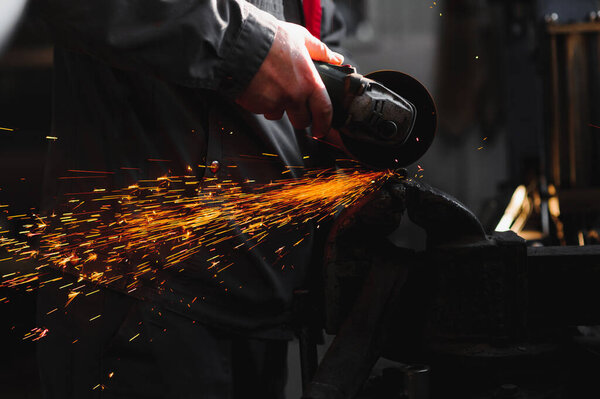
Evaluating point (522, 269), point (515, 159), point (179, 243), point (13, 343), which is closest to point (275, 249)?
point (179, 243)

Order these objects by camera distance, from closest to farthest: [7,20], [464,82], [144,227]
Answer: [144,227], [7,20], [464,82]

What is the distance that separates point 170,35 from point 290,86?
25 centimetres

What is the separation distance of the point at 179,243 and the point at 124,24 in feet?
1.60

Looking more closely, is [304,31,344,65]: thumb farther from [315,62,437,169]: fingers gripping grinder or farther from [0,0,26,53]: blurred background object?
[0,0,26,53]: blurred background object

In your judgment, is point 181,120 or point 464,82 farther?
point 464,82

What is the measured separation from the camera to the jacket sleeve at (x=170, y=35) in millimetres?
995

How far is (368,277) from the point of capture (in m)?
1.05

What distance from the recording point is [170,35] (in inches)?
39.9

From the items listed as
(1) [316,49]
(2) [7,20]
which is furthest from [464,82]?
(1) [316,49]

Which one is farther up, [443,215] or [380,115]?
[380,115]

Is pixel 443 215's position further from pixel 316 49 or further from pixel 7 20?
pixel 7 20

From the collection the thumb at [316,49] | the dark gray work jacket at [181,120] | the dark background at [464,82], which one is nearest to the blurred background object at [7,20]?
the dark gray work jacket at [181,120]

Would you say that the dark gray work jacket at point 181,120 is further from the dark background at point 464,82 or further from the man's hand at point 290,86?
the dark background at point 464,82

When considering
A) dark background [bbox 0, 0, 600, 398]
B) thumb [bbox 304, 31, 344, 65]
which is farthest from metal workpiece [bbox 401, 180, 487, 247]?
dark background [bbox 0, 0, 600, 398]
